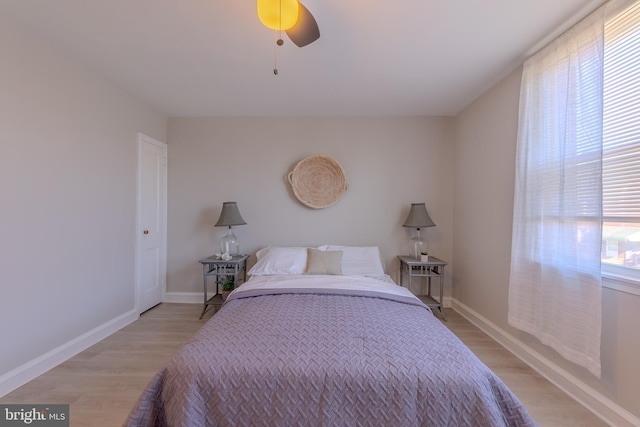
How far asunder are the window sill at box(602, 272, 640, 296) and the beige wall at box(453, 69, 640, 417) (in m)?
0.03

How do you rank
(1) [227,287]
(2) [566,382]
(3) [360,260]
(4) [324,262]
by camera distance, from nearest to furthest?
1. (2) [566,382]
2. (4) [324,262]
3. (3) [360,260]
4. (1) [227,287]

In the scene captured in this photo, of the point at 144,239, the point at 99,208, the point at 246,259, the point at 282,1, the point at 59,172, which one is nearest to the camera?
the point at 282,1

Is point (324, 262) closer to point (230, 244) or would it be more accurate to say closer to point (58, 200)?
point (230, 244)

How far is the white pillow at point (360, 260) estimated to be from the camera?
2818 mm

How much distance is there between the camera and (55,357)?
1.99 metres

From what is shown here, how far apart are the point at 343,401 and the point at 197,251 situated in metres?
2.82

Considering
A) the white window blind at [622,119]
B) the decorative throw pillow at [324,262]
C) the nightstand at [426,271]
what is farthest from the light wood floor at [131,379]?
the decorative throw pillow at [324,262]

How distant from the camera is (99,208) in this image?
242 cm

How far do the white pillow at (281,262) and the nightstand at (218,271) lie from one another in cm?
28

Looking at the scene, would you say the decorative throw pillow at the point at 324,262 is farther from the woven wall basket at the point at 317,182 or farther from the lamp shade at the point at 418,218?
the lamp shade at the point at 418,218

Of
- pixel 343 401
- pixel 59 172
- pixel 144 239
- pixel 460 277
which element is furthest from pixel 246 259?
pixel 460 277

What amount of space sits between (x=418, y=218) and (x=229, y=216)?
7.29ft

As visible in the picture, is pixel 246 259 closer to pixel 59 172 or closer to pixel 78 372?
pixel 78 372

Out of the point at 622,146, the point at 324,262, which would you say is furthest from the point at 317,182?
the point at 622,146
